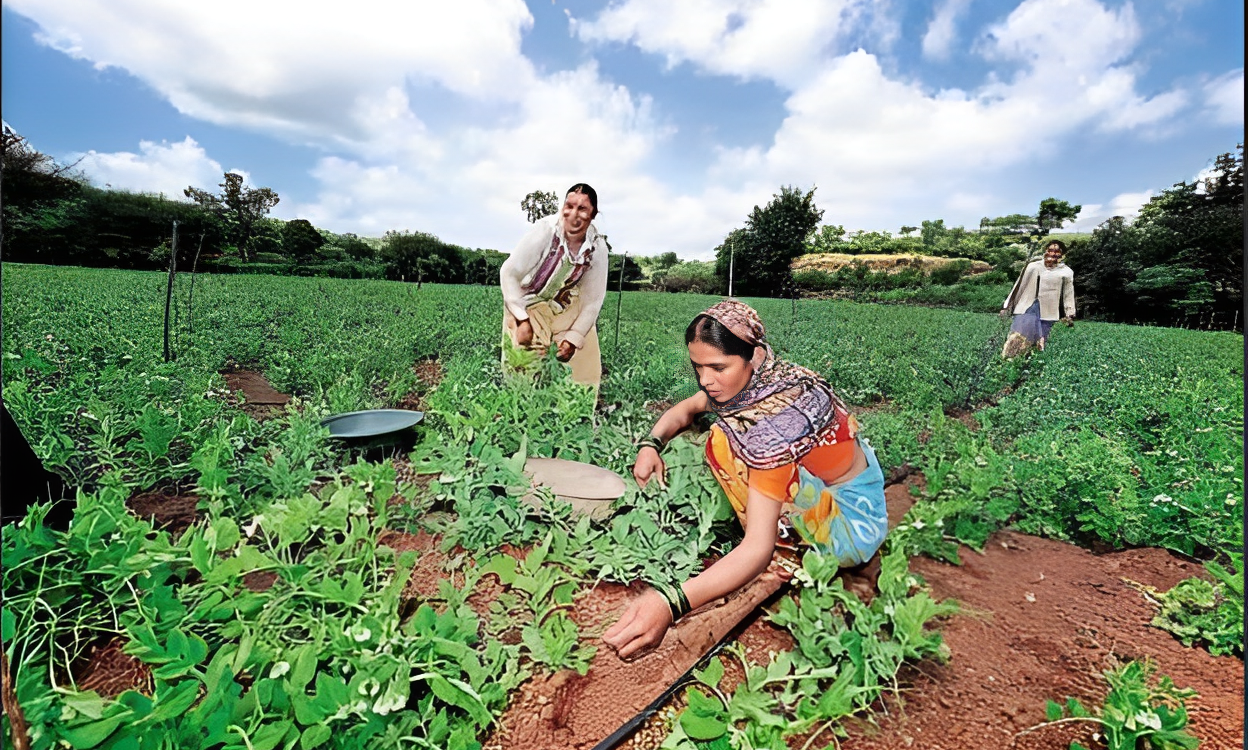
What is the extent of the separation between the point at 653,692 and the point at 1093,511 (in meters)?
1.80

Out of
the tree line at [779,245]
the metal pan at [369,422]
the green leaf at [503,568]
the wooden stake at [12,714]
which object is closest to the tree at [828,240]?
the tree line at [779,245]

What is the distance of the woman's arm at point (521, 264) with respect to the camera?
3.00 meters

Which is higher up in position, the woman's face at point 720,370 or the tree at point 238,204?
the tree at point 238,204

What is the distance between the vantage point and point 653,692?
1695 millimetres

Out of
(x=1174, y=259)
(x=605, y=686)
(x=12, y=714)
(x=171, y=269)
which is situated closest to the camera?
(x=12, y=714)

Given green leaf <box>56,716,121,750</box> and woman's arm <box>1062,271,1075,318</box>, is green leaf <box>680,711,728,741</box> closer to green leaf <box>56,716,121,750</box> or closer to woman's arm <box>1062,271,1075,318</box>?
green leaf <box>56,716,121,750</box>

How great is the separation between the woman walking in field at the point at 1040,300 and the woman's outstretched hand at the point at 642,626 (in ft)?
6.11

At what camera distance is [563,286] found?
3205mm

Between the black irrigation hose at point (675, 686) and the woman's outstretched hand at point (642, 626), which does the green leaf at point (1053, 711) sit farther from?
the woman's outstretched hand at point (642, 626)

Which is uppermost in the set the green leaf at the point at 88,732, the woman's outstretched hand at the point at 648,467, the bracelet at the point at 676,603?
the woman's outstretched hand at the point at 648,467

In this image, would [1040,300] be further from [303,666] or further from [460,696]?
[303,666]

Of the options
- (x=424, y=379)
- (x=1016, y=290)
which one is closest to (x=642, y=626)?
(x=1016, y=290)

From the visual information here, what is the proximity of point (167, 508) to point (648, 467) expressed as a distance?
227cm

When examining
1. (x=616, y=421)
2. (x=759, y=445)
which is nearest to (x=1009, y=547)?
(x=759, y=445)
